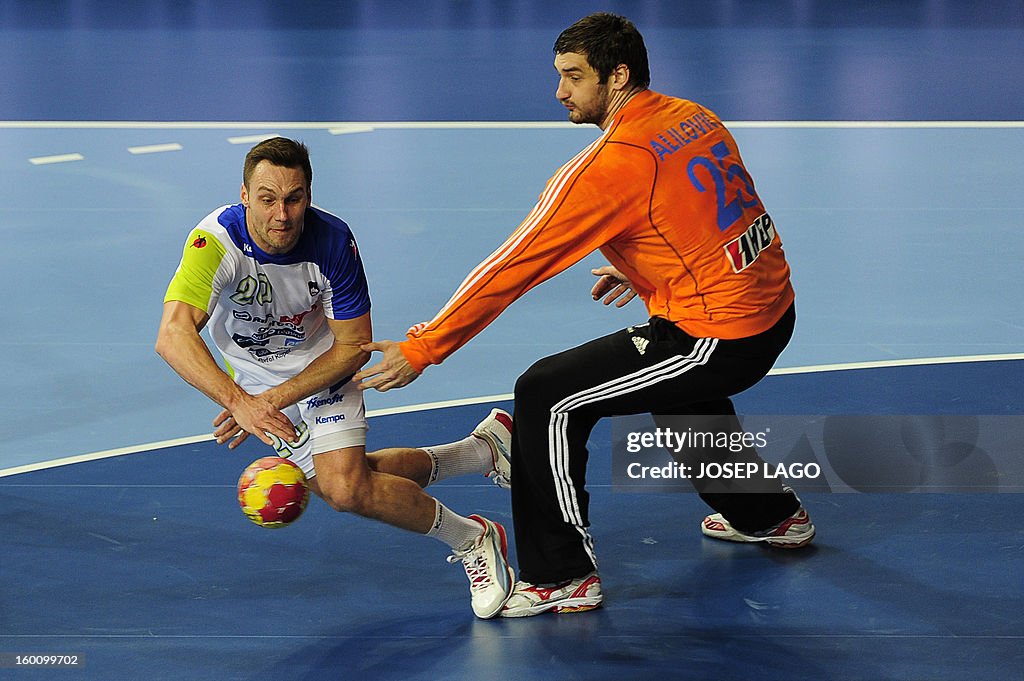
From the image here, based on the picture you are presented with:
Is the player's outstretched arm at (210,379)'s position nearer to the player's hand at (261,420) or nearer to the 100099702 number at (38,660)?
the player's hand at (261,420)

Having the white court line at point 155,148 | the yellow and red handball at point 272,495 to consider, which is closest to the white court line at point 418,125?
the white court line at point 155,148

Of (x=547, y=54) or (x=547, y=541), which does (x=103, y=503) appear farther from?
(x=547, y=54)

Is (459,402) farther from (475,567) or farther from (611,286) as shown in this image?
(475,567)

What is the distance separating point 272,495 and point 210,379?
1.60ft

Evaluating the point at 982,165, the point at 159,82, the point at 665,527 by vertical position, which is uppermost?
the point at 159,82

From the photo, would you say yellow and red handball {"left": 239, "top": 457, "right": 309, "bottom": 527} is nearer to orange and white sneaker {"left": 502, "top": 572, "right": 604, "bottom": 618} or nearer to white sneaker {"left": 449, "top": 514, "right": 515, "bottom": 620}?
white sneaker {"left": 449, "top": 514, "right": 515, "bottom": 620}

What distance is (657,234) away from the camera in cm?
519

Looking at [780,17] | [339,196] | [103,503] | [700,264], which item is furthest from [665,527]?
[780,17]

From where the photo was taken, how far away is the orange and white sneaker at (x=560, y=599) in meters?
5.38

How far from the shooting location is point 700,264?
5207 millimetres

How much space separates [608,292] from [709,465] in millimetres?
861

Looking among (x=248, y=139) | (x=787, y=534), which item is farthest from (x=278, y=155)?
(x=248, y=139)

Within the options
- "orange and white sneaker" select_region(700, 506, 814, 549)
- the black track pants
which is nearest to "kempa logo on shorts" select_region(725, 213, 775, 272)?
the black track pants

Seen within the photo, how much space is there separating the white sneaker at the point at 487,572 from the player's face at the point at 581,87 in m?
1.66
